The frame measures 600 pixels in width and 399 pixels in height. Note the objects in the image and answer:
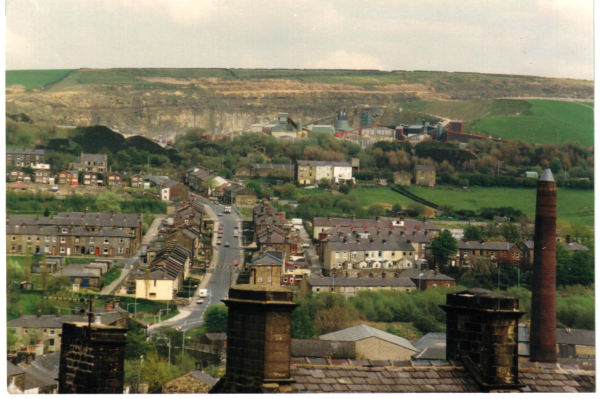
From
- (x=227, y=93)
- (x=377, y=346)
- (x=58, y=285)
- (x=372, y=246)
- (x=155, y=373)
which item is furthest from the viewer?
(x=227, y=93)

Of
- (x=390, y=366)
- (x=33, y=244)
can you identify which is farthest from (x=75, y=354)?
(x=33, y=244)

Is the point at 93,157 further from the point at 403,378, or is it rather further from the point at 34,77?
the point at 403,378

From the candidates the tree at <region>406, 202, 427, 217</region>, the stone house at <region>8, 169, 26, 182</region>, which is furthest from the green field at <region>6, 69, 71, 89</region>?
the tree at <region>406, 202, 427, 217</region>

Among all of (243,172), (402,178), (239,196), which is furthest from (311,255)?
(243,172)

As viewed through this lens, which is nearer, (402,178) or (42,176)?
(42,176)

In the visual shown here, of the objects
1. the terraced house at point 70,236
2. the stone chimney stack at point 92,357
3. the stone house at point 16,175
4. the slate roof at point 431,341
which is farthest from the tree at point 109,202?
the stone chimney stack at point 92,357

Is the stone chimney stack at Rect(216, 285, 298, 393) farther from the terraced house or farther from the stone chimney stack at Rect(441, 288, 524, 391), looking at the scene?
the terraced house

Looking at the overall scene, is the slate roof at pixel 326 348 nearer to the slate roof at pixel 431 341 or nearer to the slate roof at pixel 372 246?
the slate roof at pixel 431 341
